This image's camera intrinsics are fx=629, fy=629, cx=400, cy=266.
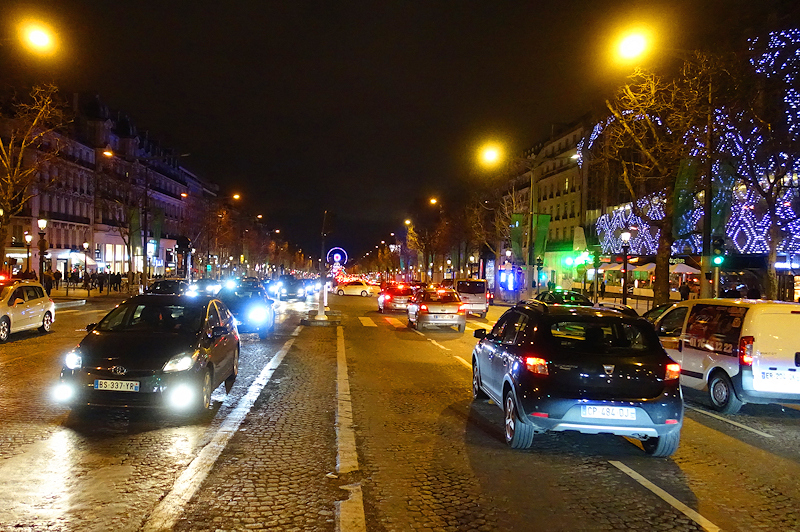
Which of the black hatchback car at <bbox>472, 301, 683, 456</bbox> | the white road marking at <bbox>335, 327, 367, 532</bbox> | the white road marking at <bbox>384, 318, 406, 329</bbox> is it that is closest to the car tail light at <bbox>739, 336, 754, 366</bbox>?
the black hatchback car at <bbox>472, 301, 683, 456</bbox>

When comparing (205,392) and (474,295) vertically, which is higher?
(474,295)

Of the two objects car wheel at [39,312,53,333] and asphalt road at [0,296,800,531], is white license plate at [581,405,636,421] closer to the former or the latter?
asphalt road at [0,296,800,531]

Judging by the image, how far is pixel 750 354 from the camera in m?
9.23

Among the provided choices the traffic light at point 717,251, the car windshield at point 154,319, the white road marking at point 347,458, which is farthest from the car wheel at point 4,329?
the traffic light at point 717,251

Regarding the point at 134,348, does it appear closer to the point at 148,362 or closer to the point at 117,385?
the point at 148,362

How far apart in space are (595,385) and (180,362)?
4.95 meters

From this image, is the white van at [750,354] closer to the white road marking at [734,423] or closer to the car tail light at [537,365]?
the white road marking at [734,423]

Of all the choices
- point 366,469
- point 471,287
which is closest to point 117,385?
point 366,469

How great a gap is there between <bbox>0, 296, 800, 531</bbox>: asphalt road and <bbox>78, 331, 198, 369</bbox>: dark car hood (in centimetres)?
77

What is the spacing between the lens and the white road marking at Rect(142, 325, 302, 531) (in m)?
4.71

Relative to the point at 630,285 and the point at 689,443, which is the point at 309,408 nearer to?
the point at 689,443

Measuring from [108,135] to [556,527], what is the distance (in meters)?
77.5

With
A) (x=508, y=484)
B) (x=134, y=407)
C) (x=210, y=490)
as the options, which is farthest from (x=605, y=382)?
(x=134, y=407)

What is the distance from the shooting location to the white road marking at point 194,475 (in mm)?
4711
